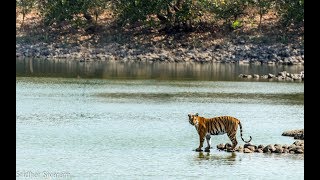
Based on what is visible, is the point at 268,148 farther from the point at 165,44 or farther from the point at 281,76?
the point at 165,44

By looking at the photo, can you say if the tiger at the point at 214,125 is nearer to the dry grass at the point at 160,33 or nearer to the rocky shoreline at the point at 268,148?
the rocky shoreline at the point at 268,148

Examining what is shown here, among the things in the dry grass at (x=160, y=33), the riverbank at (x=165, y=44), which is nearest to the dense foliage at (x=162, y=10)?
the dry grass at (x=160, y=33)

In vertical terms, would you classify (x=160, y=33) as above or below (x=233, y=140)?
above

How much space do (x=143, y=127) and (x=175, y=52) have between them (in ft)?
150

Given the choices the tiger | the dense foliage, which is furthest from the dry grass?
the tiger

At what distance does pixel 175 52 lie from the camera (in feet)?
227

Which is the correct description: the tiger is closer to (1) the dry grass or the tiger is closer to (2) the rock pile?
(2) the rock pile

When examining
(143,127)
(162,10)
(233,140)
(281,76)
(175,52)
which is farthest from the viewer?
(162,10)

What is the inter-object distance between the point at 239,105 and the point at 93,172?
17406 millimetres

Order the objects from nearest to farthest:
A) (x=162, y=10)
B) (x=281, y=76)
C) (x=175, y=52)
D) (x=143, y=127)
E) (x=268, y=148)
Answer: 1. (x=268, y=148)
2. (x=143, y=127)
3. (x=281, y=76)
4. (x=175, y=52)
5. (x=162, y=10)

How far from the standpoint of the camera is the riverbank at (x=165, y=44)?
220 feet

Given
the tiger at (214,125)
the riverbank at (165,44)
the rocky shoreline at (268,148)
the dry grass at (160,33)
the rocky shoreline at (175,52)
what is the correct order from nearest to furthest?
the tiger at (214,125)
the rocky shoreline at (268,148)
the rocky shoreline at (175,52)
the riverbank at (165,44)
the dry grass at (160,33)

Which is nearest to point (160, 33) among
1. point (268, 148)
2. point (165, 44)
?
point (165, 44)
